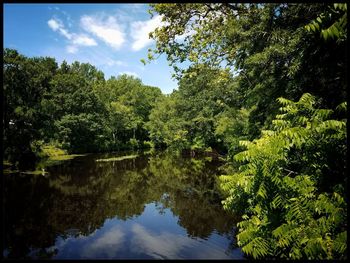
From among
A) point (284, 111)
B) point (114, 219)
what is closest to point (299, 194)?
point (284, 111)

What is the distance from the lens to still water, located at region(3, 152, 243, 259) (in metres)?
11.8

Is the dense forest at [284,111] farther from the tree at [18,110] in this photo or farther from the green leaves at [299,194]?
the tree at [18,110]

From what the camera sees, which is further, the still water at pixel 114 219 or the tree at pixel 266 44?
the still water at pixel 114 219

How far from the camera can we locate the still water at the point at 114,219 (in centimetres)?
1180

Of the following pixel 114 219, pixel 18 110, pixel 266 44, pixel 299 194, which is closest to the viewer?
pixel 299 194

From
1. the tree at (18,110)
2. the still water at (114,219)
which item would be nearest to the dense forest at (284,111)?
the still water at (114,219)

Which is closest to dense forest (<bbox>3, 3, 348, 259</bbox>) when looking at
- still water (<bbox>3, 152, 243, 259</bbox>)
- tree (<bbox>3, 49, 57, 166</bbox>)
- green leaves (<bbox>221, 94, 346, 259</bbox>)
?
green leaves (<bbox>221, 94, 346, 259</bbox>)

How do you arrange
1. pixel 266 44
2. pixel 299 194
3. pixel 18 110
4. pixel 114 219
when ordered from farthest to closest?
pixel 18 110, pixel 114 219, pixel 266 44, pixel 299 194

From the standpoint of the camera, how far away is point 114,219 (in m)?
16.2

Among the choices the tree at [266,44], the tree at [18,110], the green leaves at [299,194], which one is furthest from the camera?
the tree at [18,110]

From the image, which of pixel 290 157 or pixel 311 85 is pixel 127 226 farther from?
pixel 311 85

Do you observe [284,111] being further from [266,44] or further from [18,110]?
[18,110]

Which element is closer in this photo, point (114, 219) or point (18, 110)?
point (114, 219)

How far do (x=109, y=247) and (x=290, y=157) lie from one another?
8808 millimetres
